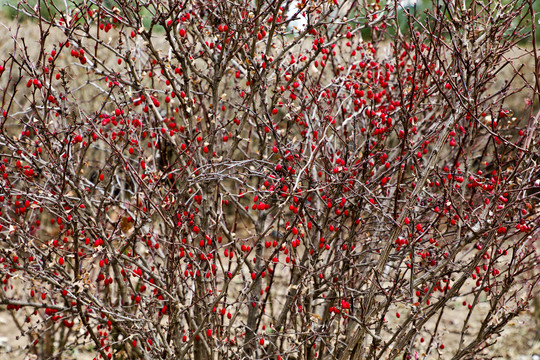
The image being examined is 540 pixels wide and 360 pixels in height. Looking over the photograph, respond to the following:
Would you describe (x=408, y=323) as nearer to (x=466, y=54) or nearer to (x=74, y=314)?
(x=466, y=54)

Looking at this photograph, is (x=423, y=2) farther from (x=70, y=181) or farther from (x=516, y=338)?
(x=70, y=181)

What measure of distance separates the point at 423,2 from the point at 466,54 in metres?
7.71

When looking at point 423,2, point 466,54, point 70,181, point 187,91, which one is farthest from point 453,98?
point 423,2

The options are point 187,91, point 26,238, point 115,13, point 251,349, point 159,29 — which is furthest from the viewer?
point 159,29

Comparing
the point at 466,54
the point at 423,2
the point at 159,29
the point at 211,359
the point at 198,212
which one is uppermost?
the point at 423,2

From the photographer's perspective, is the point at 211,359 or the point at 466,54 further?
the point at 211,359

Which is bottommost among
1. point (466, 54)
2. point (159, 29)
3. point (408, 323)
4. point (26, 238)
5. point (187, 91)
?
point (26, 238)

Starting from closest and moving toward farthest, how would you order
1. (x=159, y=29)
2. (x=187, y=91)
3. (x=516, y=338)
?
(x=187, y=91) → (x=516, y=338) → (x=159, y=29)

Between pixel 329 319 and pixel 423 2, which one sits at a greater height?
pixel 423 2

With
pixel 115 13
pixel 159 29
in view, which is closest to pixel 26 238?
pixel 115 13

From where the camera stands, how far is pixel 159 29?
8.52m

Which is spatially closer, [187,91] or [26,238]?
[26,238]

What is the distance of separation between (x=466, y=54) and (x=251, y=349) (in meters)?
2.21

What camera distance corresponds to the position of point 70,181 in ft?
9.53
